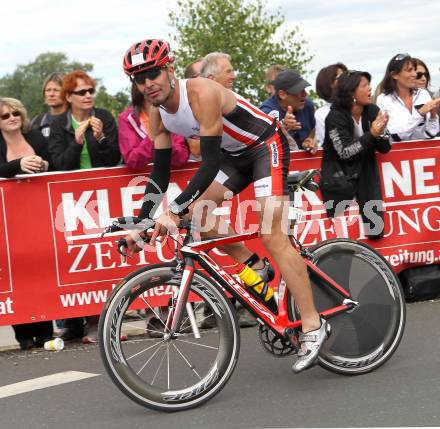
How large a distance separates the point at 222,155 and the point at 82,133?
102 inches

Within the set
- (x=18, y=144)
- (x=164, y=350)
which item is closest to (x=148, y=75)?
(x=164, y=350)

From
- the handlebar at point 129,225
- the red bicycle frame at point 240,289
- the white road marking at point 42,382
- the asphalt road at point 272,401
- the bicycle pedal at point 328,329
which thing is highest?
the handlebar at point 129,225

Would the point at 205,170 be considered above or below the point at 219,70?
below

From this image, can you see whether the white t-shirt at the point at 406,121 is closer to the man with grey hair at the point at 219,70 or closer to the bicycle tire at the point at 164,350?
the man with grey hair at the point at 219,70

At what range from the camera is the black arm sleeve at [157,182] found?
5605 mm

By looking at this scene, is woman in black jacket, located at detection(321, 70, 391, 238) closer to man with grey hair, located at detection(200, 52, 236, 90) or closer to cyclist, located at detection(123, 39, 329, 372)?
man with grey hair, located at detection(200, 52, 236, 90)

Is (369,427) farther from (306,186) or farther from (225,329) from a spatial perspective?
(306,186)

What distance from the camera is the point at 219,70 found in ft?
28.5

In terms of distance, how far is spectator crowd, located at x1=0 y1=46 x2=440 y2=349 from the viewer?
8.26 metres

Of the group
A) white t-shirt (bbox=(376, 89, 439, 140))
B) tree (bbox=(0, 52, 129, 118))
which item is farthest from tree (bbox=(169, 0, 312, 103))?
tree (bbox=(0, 52, 129, 118))

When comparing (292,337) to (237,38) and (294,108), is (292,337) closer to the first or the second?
(294,108)

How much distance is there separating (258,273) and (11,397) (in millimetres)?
1769

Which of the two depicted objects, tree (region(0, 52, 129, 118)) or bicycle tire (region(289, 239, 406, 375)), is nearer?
bicycle tire (region(289, 239, 406, 375))

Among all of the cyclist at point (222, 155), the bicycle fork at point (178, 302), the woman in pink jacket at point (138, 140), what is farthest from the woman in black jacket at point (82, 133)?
the bicycle fork at point (178, 302)
